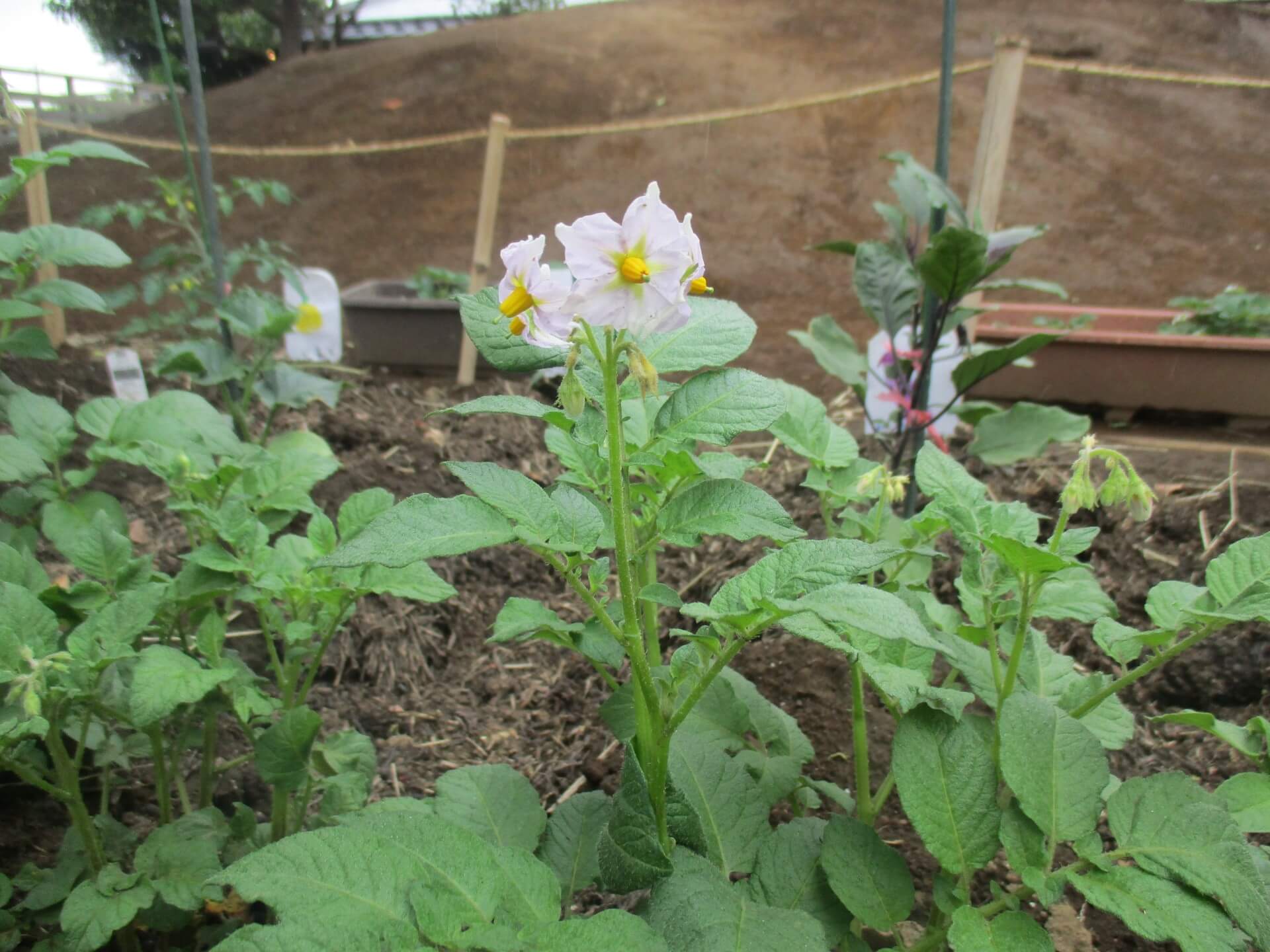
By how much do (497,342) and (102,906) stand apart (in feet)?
2.62

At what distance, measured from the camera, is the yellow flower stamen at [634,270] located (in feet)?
2.41

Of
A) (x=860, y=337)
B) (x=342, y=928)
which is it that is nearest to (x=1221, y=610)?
(x=342, y=928)

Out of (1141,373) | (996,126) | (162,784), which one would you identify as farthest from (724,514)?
(1141,373)

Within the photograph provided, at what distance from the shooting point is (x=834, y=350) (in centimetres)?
238

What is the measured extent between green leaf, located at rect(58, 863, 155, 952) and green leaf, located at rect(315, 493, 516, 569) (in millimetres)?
582

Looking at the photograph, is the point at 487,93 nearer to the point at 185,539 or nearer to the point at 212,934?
the point at 185,539

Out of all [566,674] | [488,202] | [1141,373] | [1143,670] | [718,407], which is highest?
[488,202]

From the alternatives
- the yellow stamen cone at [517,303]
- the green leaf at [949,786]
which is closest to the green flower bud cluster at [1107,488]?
the green leaf at [949,786]

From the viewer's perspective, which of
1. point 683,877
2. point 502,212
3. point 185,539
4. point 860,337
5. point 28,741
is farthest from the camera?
point 502,212

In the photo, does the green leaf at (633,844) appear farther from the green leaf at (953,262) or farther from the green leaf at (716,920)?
the green leaf at (953,262)

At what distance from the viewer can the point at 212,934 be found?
114cm

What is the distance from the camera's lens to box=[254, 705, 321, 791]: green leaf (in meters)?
1.12

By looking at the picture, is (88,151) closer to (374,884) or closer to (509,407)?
(509,407)

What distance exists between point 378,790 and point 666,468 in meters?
0.96
